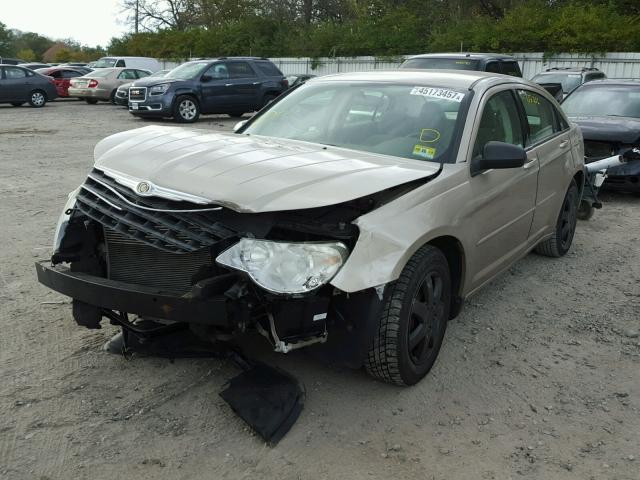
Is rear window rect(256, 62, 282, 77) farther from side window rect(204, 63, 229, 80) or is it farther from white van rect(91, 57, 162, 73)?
white van rect(91, 57, 162, 73)

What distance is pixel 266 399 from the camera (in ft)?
10.2

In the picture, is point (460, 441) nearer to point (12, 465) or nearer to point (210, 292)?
point (210, 292)

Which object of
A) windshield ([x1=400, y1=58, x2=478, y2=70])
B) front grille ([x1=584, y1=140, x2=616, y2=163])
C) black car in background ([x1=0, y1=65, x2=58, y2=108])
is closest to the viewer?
front grille ([x1=584, y1=140, x2=616, y2=163])

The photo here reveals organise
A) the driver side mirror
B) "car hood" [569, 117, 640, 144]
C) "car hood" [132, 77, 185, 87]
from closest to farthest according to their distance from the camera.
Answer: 1. the driver side mirror
2. "car hood" [569, 117, 640, 144]
3. "car hood" [132, 77, 185, 87]

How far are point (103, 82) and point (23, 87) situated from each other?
3013 mm

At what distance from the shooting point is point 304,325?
9.54 feet

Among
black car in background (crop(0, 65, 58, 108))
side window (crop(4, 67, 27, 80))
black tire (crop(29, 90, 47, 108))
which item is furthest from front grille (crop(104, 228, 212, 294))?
black tire (crop(29, 90, 47, 108))

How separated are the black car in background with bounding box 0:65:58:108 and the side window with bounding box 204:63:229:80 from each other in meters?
8.53

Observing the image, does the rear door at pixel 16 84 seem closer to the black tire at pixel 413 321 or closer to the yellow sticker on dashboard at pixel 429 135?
the yellow sticker on dashboard at pixel 429 135

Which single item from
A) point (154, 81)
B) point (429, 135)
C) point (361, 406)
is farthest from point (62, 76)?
point (361, 406)

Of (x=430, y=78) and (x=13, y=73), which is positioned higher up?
(x=13, y=73)

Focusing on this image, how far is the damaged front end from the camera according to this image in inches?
110

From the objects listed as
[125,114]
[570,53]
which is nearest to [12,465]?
[125,114]

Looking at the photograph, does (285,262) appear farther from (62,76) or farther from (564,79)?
(62,76)
